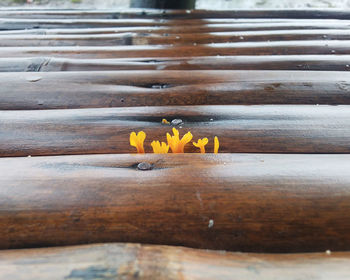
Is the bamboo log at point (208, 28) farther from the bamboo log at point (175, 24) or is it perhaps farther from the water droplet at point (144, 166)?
the water droplet at point (144, 166)

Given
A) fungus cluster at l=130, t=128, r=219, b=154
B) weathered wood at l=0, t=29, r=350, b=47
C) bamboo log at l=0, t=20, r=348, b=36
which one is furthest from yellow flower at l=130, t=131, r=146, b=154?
bamboo log at l=0, t=20, r=348, b=36

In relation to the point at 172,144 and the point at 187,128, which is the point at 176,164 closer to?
the point at 172,144

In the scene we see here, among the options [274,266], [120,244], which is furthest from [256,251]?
[120,244]

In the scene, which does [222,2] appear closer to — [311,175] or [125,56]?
[125,56]

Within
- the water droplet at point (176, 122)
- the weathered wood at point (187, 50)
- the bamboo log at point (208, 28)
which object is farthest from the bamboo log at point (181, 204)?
the bamboo log at point (208, 28)

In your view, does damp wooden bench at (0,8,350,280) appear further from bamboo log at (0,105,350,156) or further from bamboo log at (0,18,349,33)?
bamboo log at (0,18,349,33)

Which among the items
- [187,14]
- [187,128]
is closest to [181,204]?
[187,128]
